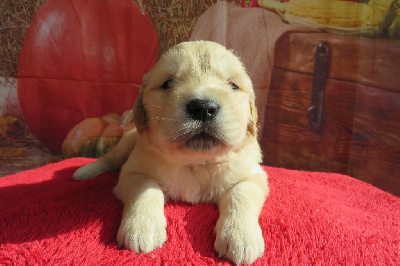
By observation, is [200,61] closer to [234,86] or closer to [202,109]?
[234,86]

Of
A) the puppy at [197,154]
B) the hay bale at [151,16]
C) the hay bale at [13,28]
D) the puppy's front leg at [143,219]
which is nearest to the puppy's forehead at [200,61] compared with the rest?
the puppy at [197,154]

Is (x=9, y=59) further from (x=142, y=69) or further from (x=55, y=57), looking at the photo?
(x=142, y=69)

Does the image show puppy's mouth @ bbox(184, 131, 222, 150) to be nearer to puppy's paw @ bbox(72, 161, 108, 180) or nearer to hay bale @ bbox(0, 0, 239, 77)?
puppy's paw @ bbox(72, 161, 108, 180)

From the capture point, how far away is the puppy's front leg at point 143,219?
1434mm

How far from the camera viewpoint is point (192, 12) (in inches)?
138

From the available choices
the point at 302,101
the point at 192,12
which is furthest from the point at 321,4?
the point at 192,12

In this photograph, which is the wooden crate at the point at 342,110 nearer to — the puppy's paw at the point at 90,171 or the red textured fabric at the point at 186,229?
the red textured fabric at the point at 186,229

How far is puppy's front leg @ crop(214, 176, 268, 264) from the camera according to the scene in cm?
139

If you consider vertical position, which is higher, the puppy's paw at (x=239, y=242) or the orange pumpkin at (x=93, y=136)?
the puppy's paw at (x=239, y=242)

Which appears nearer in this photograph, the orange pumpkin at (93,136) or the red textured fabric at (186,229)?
the red textured fabric at (186,229)

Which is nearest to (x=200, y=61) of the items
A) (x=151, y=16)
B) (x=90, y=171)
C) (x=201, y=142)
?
(x=201, y=142)

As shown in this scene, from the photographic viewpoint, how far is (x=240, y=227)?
1.47 m

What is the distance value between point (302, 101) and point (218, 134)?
246 cm

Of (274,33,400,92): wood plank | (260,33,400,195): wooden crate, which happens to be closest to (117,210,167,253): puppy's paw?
(260,33,400,195): wooden crate
